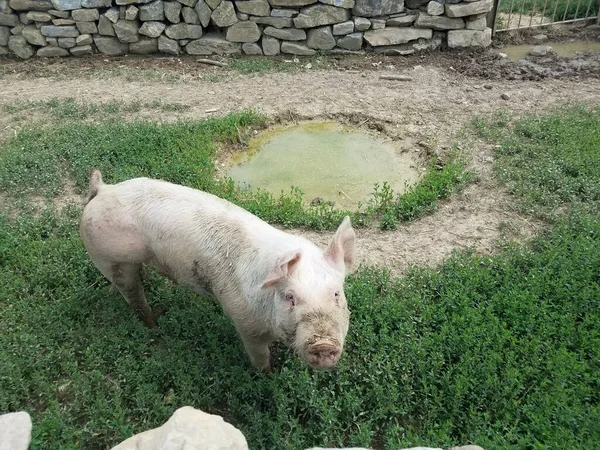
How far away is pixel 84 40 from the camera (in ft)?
32.8

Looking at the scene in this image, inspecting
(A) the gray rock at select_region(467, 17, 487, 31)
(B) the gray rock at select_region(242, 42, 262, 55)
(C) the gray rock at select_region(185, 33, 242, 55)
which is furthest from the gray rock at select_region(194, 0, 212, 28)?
(A) the gray rock at select_region(467, 17, 487, 31)

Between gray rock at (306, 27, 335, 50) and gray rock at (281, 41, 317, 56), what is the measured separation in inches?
3.7

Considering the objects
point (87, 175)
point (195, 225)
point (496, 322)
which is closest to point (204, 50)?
point (87, 175)

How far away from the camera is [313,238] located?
5.58 m

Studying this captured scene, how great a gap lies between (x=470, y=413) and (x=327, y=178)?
3.78m

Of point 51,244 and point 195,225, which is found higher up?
point 195,225

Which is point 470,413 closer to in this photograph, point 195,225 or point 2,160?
point 195,225

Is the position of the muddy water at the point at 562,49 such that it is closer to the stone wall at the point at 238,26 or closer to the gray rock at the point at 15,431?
the stone wall at the point at 238,26

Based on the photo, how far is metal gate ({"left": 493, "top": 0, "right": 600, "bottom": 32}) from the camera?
10281mm

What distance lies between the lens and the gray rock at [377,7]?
9.29 meters

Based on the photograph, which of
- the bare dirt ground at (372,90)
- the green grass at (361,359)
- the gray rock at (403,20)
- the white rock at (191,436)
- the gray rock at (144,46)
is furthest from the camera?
the gray rock at (144,46)

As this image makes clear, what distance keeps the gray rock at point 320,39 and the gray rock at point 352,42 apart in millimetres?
167

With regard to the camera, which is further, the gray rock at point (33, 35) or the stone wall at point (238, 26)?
the gray rock at point (33, 35)

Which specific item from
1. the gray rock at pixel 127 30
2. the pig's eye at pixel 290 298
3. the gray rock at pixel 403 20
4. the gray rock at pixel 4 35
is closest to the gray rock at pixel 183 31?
the gray rock at pixel 127 30
